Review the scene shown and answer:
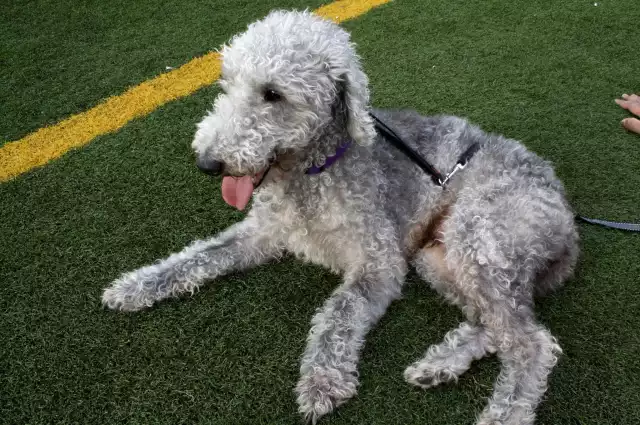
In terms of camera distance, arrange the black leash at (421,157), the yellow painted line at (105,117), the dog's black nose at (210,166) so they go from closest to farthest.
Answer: the dog's black nose at (210,166), the black leash at (421,157), the yellow painted line at (105,117)

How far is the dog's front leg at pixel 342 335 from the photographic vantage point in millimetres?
2553

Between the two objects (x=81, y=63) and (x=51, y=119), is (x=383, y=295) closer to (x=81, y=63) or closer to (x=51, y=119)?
(x=51, y=119)

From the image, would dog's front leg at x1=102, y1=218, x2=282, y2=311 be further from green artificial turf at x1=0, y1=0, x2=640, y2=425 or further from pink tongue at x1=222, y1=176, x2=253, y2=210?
pink tongue at x1=222, y1=176, x2=253, y2=210

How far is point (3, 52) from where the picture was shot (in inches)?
189

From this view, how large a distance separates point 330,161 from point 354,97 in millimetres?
418

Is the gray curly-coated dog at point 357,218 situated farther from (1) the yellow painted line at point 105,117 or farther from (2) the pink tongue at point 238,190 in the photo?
(1) the yellow painted line at point 105,117

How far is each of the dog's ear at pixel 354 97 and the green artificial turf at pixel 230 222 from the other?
1.06 meters

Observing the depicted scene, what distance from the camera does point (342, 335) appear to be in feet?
9.02

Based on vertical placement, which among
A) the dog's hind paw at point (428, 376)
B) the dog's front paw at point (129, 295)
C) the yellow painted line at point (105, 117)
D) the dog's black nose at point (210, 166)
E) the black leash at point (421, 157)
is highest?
the dog's black nose at point (210, 166)

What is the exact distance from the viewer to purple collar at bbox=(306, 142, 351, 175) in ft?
9.18

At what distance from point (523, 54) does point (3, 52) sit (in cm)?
500

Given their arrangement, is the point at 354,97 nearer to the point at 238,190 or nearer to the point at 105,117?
the point at 238,190

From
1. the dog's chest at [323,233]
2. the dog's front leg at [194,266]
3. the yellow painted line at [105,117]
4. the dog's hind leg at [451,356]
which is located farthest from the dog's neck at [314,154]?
the yellow painted line at [105,117]

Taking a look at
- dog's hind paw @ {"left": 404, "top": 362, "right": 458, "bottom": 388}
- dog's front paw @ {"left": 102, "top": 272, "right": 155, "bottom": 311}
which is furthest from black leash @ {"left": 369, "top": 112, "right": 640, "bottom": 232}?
dog's front paw @ {"left": 102, "top": 272, "right": 155, "bottom": 311}
